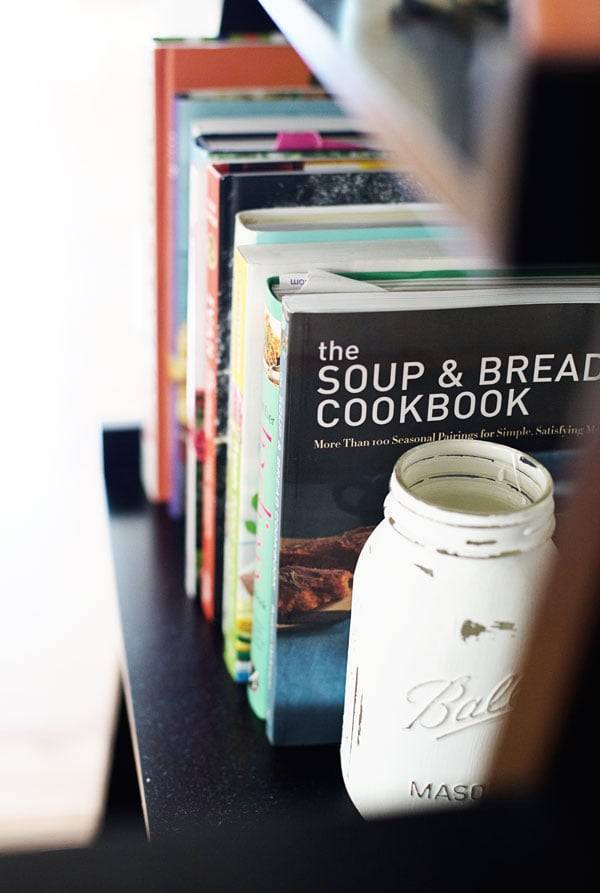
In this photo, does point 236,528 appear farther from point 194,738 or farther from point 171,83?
point 171,83

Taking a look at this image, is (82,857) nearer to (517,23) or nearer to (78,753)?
(517,23)

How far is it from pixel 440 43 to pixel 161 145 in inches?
21.3

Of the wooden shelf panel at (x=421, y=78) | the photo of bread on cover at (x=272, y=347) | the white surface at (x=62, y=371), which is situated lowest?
the white surface at (x=62, y=371)

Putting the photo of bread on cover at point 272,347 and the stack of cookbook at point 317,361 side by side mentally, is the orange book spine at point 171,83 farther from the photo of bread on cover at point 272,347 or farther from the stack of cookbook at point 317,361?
the photo of bread on cover at point 272,347

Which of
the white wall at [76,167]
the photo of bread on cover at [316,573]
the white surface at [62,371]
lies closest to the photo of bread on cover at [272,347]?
the photo of bread on cover at [316,573]

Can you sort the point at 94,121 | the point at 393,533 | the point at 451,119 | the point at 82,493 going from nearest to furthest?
1. the point at 451,119
2. the point at 393,533
3. the point at 82,493
4. the point at 94,121

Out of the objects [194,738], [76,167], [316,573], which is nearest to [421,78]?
[316,573]

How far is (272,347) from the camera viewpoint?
65 cm

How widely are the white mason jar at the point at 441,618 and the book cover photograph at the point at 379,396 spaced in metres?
0.05

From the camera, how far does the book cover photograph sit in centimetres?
61

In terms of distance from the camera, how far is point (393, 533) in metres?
0.56

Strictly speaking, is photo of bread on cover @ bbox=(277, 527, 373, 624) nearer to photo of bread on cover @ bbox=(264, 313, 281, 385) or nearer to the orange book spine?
photo of bread on cover @ bbox=(264, 313, 281, 385)

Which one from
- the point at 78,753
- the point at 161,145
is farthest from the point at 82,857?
the point at 78,753

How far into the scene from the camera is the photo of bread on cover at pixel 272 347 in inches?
25.3
